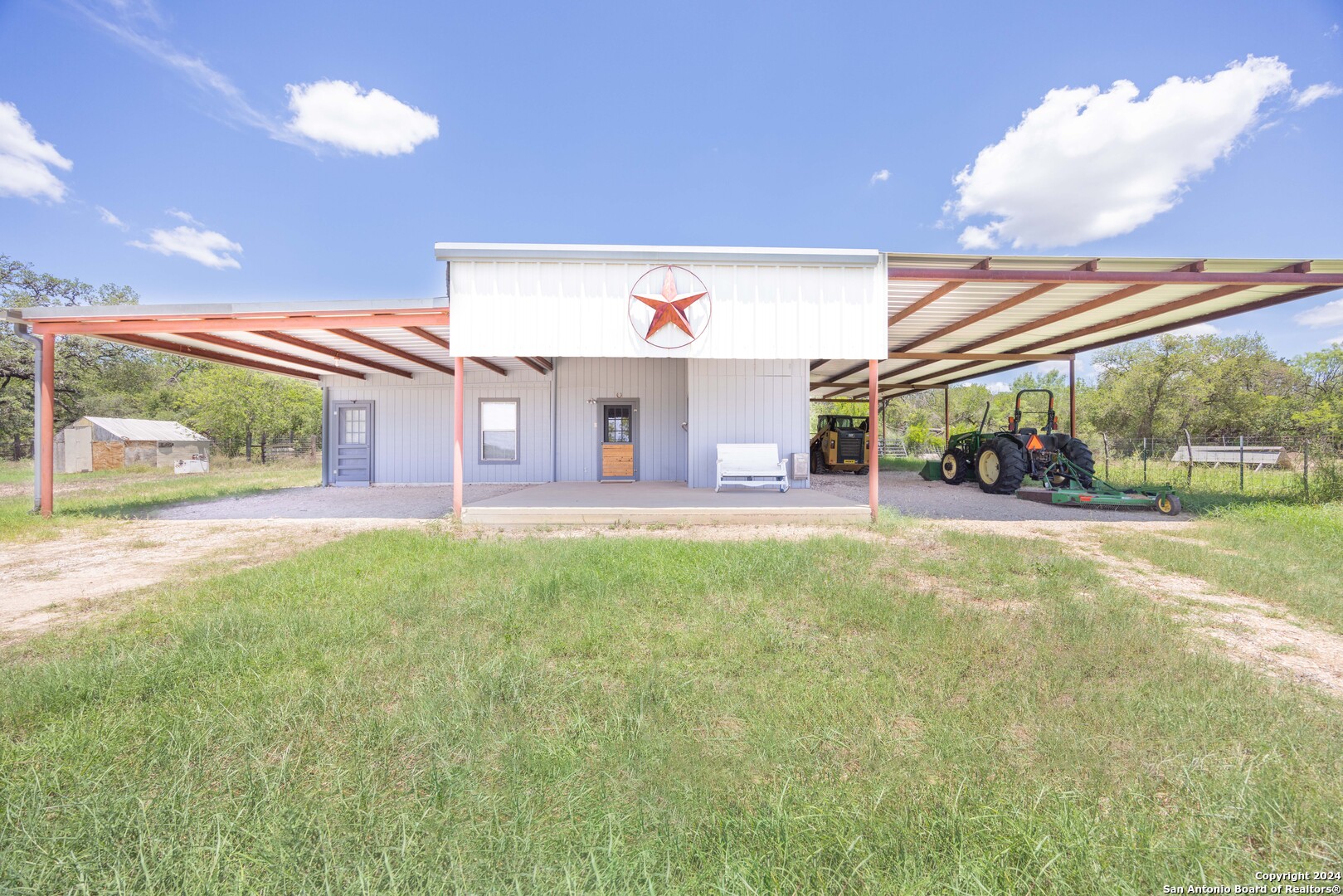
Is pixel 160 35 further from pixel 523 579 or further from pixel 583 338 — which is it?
pixel 523 579

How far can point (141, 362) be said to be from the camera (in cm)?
2769

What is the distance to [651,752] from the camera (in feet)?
6.68

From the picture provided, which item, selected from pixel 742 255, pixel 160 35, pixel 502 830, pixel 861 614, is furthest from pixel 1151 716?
pixel 160 35

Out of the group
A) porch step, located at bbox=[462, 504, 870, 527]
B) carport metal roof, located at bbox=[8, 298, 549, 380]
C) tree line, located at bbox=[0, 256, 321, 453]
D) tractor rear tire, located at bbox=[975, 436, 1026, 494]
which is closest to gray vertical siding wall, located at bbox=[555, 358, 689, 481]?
carport metal roof, located at bbox=[8, 298, 549, 380]

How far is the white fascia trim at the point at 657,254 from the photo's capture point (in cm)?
714

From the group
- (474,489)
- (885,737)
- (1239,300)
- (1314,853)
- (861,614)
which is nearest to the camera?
(1314,853)

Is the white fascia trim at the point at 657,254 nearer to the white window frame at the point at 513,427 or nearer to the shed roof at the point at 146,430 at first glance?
the white window frame at the point at 513,427

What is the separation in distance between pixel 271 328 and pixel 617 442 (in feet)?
21.8

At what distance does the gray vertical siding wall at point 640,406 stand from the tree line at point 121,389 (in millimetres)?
19035

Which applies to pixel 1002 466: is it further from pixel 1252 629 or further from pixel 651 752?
pixel 651 752

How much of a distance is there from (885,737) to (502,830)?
1.50 meters

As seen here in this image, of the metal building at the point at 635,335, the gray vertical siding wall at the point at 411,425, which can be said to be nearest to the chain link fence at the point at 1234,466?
the metal building at the point at 635,335

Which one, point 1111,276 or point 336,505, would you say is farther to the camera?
point 336,505

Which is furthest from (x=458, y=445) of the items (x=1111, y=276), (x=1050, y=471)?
(x=1050, y=471)
